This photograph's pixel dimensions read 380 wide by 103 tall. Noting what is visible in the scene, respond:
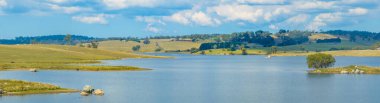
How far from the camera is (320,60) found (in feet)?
637

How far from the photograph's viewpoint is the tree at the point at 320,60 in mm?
193050

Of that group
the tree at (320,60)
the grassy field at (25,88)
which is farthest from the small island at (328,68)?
the grassy field at (25,88)

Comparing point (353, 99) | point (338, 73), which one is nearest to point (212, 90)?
point (353, 99)

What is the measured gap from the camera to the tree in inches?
7600

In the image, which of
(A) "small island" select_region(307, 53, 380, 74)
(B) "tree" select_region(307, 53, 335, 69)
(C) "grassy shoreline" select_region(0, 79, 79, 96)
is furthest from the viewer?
(B) "tree" select_region(307, 53, 335, 69)

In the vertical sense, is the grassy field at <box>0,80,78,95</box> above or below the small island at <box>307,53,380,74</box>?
above

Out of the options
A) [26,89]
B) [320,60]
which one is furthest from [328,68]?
[26,89]

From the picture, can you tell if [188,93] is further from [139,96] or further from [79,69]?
[79,69]

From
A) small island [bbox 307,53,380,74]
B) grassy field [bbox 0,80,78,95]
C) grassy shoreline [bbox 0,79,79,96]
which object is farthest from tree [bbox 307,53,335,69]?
grassy field [bbox 0,80,78,95]

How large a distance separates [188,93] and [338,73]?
274 feet

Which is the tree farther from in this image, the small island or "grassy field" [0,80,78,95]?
"grassy field" [0,80,78,95]

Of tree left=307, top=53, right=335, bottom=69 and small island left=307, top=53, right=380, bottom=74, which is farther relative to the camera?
tree left=307, top=53, right=335, bottom=69

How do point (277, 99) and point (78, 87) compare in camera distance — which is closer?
point (277, 99)

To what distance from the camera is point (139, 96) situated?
107m
